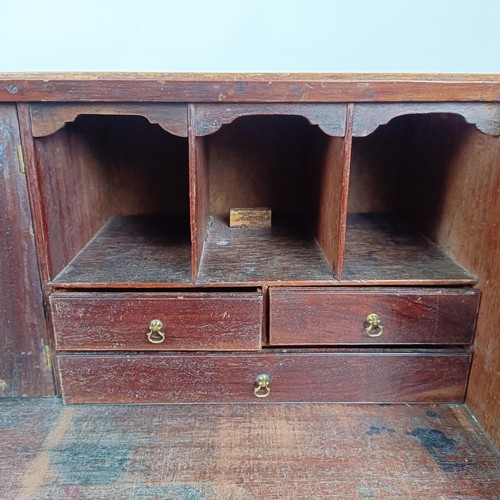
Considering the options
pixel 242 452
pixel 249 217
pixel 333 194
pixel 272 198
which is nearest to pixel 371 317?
pixel 333 194

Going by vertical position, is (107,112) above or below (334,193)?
above

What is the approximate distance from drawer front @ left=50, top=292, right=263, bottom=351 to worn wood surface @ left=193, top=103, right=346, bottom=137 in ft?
1.33

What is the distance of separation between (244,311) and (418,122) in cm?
85

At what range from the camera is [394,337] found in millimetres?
1203

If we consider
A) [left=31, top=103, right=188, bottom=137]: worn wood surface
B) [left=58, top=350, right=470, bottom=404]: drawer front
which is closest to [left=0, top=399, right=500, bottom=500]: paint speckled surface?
[left=58, top=350, right=470, bottom=404]: drawer front

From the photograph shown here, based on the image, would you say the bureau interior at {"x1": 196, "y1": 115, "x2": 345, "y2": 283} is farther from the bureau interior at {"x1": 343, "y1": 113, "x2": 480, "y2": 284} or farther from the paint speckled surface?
the paint speckled surface

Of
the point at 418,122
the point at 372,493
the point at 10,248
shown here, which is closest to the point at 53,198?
the point at 10,248

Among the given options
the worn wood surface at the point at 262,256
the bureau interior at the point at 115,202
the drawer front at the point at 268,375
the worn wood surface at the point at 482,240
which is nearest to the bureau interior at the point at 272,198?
the worn wood surface at the point at 262,256

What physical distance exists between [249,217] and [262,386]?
57cm

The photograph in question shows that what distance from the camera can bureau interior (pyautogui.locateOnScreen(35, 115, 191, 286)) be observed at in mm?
1184

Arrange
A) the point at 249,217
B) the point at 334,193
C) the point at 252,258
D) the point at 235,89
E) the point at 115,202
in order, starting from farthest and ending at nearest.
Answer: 1. the point at 115,202
2. the point at 249,217
3. the point at 252,258
4. the point at 334,193
5. the point at 235,89

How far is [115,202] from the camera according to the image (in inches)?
65.5

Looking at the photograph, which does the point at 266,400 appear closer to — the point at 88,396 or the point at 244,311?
the point at 244,311

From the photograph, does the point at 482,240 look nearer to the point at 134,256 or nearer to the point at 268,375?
the point at 268,375
